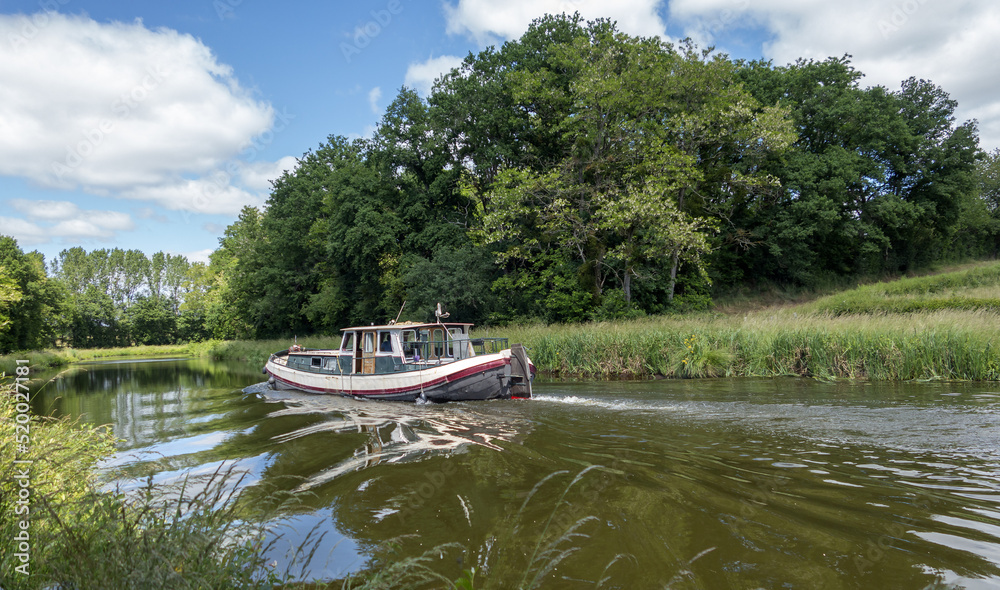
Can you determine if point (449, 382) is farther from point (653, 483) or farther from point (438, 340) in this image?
point (653, 483)

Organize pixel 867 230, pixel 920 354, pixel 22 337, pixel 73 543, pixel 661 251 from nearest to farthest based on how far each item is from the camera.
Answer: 1. pixel 73 543
2. pixel 920 354
3. pixel 661 251
4. pixel 867 230
5. pixel 22 337

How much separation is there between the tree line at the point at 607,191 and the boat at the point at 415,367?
10859 mm

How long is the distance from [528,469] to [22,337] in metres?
48.5

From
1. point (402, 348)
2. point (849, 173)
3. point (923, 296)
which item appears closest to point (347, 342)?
point (402, 348)

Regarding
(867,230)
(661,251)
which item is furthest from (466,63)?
(867,230)

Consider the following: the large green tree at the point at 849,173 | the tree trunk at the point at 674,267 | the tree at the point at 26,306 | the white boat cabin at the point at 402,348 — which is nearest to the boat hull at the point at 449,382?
the white boat cabin at the point at 402,348

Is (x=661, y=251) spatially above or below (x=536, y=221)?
below

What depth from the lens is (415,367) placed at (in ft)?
44.6

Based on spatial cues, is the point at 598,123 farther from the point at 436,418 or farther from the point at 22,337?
the point at 22,337

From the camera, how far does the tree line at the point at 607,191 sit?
25031mm

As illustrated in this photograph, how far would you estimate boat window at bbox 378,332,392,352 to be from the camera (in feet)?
47.8

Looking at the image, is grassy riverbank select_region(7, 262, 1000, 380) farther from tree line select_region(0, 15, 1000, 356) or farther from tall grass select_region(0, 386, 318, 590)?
tall grass select_region(0, 386, 318, 590)

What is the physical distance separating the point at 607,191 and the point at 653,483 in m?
21.1

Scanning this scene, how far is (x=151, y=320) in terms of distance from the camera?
74.9 metres
